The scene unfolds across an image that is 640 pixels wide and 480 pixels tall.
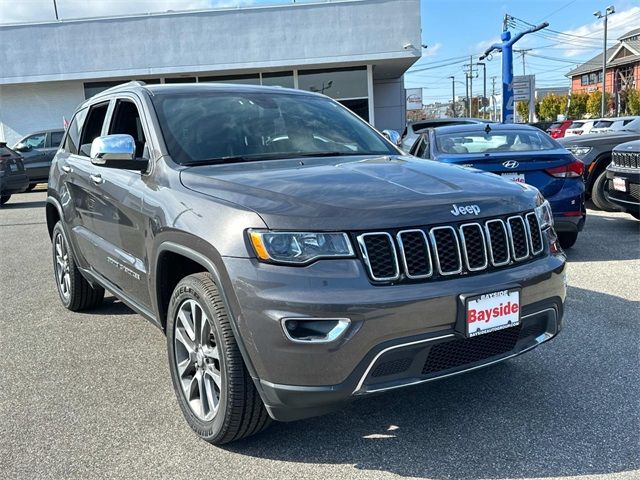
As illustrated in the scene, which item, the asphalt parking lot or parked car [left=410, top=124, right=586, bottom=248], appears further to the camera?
parked car [left=410, top=124, right=586, bottom=248]

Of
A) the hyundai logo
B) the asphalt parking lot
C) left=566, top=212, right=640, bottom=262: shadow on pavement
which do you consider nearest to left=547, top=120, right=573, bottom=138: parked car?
left=566, top=212, right=640, bottom=262: shadow on pavement

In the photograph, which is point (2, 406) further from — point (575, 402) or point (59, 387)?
point (575, 402)

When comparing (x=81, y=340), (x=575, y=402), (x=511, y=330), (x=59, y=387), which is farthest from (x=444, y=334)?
(x=81, y=340)

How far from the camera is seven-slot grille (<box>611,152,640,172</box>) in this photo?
756cm

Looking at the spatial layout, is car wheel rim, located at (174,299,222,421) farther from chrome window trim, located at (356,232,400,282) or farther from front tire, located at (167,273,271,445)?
chrome window trim, located at (356,232,400,282)

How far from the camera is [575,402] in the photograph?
323 centimetres

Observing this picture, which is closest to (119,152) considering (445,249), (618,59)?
(445,249)

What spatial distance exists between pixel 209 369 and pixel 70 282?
2.75 m

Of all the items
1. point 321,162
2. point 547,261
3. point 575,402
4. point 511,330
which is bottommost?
point 575,402

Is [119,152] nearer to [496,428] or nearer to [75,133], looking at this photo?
[75,133]

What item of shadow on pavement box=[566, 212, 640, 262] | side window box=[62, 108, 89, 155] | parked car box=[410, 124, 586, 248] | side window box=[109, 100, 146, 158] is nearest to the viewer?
side window box=[109, 100, 146, 158]

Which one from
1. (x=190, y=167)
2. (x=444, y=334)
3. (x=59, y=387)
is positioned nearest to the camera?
(x=444, y=334)

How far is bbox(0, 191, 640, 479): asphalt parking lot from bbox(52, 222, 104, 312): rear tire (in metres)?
0.53

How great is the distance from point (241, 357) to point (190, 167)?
1.16 metres
